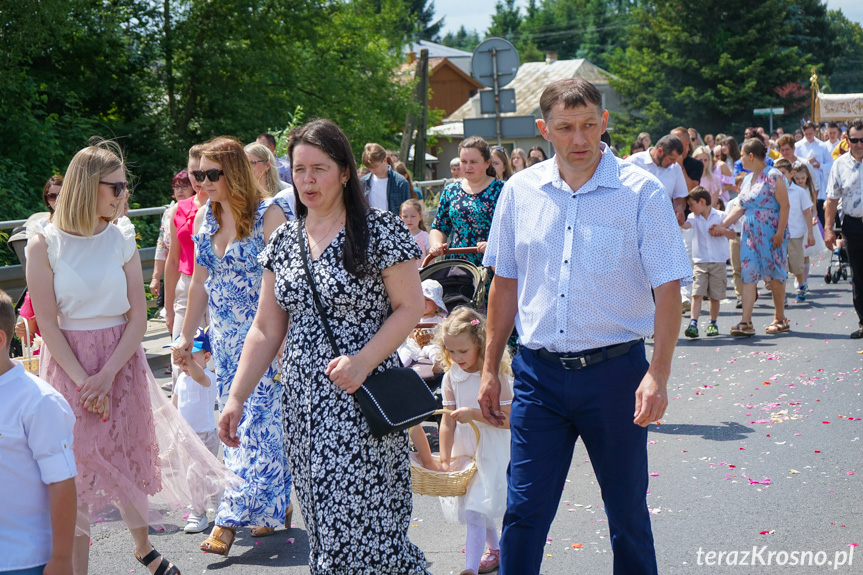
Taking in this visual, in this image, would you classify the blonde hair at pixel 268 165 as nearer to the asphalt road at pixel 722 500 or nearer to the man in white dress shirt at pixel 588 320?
the asphalt road at pixel 722 500

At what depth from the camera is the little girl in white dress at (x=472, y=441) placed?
475cm

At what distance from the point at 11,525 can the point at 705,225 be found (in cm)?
1038

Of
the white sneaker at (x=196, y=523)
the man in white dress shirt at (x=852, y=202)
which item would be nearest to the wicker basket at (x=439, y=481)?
the white sneaker at (x=196, y=523)

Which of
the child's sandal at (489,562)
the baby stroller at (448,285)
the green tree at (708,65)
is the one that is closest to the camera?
the child's sandal at (489,562)

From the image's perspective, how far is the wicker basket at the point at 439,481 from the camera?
15.2 ft

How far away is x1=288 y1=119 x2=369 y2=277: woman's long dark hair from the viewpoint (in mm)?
3730

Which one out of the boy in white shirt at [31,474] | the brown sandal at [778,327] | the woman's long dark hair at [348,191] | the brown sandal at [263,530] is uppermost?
the woman's long dark hair at [348,191]

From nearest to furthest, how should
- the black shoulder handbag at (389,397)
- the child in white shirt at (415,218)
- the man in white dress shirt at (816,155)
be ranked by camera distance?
the black shoulder handbag at (389,397) → the child in white shirt at (415,218) → the man in white dress shirt at (816,155)

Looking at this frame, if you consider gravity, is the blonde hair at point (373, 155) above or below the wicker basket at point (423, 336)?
above

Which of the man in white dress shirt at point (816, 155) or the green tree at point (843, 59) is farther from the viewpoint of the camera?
the green tree at point (843, 59)

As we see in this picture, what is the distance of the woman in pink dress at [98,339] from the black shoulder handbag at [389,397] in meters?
1.38

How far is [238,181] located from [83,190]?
3.16ft

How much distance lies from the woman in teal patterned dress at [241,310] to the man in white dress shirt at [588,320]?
1.83 meters

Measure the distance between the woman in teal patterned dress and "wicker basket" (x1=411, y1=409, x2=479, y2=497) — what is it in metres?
1.01
